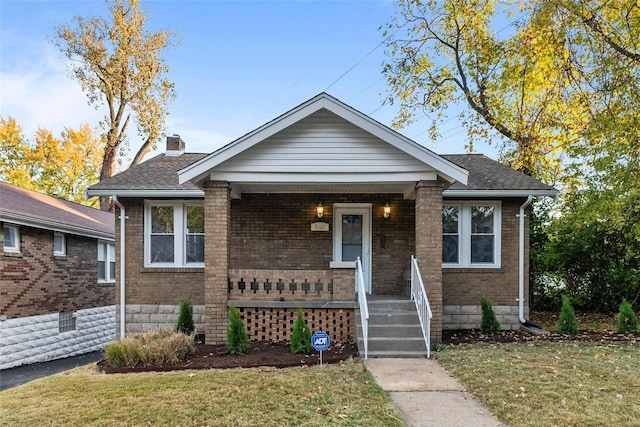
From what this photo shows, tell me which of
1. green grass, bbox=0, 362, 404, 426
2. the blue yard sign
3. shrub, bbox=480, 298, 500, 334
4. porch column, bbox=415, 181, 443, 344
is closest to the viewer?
green grass, bbox=0, 362, 404, 426

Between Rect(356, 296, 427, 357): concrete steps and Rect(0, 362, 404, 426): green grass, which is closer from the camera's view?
Rect(0, 362, 404, 426): green grass

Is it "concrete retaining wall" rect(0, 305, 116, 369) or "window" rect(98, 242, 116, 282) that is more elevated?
"window" rect(98, 242, 116, 282)

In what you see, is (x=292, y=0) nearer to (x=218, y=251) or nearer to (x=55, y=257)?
(x=218, y=251)

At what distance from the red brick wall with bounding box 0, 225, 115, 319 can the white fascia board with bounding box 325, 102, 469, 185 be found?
8.86 metres

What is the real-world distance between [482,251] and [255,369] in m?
6.38

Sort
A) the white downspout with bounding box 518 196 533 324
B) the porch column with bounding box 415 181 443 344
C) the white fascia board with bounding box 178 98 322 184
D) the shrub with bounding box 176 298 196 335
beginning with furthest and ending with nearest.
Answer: the white downspout with bounding box 518 196 533 324
the shrub with bounding box 176 298 196 335
the porch column with bounding box 415 181 443 344
the white fascia board with bounding box 178 98 322 184

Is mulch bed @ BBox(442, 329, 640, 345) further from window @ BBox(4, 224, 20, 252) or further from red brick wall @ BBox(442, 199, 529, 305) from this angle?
window @ BBox(4, 224, 20, 252)

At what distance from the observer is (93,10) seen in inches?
829

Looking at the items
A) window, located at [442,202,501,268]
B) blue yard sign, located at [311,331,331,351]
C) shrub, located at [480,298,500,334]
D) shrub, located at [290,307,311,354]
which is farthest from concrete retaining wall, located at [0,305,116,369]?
shrub, located at [480,298,500,334]

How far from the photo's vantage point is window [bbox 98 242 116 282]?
47.6 feet

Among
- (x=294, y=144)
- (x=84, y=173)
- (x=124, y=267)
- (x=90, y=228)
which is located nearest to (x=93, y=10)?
(x=84, y=173)

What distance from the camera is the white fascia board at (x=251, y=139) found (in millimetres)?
7828

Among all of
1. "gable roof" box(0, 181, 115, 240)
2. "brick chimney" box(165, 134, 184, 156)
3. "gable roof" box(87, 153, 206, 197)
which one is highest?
"brick chimney" box(165, 134, 184, 156)

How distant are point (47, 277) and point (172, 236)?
4.66 metres
